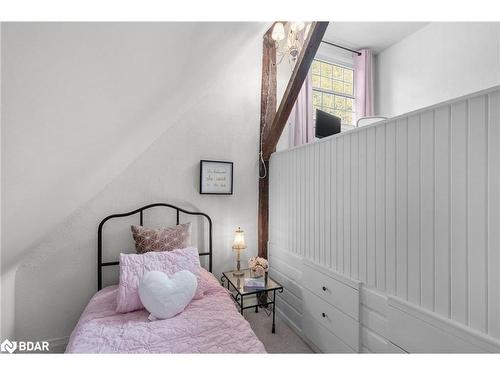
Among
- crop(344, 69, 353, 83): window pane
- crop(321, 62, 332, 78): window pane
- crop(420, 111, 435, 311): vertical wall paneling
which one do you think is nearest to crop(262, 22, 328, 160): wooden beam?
crop(420, 111, 435, 311): vertical wall paneling

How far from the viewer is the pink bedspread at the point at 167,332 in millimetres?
1312

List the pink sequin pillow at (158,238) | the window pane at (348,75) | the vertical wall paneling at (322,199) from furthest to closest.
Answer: the window pane at (348,75) < the pink sequin pillow at (158,238) < the vertical wall paneling at (322,199)

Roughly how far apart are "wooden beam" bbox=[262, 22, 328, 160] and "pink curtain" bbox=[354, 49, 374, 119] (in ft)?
5.10

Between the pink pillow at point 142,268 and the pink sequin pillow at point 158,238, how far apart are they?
0.16m

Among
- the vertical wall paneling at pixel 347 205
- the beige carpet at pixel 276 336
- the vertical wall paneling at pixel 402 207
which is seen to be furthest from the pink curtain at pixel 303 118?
the beige carpet at pixel 276 336

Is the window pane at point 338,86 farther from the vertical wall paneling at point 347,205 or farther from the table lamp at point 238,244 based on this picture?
the table lamp at point 238,244

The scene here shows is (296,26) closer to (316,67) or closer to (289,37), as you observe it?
(289,37)

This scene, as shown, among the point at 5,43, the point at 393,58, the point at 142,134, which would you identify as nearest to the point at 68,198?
the point at 142,134

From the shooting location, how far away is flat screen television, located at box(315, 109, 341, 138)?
2268mm

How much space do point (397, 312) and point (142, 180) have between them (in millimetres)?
2183
